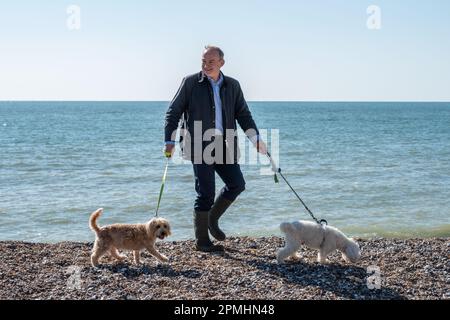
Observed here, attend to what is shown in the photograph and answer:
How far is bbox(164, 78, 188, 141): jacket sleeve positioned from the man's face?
0.32 m

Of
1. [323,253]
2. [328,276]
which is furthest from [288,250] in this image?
A: [328,276]

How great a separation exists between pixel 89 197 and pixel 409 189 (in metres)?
8.49

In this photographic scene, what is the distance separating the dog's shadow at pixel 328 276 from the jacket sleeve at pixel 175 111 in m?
1.75

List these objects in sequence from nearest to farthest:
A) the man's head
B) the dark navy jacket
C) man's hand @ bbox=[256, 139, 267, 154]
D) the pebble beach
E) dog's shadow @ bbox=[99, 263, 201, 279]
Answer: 1. the pebble beach
2. dog's shadow @ bbox=[99, 263, 201, 279]
3. the man's head
4. the dark navy jacket
5. man's hand @ bbox=[256, 139, 267, 154]

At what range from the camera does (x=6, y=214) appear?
12.3 meters

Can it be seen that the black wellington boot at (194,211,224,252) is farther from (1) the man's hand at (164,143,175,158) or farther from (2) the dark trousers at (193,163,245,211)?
(1) the man's hand at (164,143,175,158)

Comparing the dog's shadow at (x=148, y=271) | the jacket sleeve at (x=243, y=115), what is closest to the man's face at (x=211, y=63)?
the jacket sleeve at (x=243, y=115)

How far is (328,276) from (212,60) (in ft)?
9.46

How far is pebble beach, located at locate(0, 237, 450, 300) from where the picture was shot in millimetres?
5672

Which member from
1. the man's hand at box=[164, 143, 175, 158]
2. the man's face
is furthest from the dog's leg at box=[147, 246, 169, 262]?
the man's face

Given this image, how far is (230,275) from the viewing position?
247 inches

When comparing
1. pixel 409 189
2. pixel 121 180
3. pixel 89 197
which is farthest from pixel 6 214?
pixel 409 189

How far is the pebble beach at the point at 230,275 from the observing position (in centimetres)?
567
